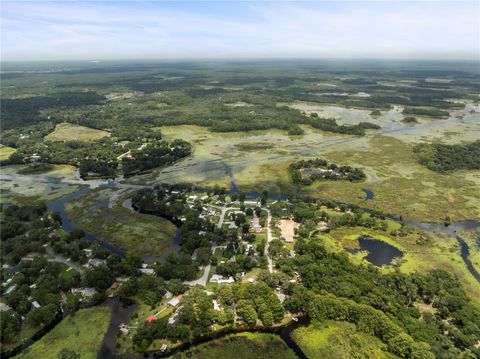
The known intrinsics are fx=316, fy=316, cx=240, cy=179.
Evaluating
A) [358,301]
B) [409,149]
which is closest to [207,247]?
[358,301]

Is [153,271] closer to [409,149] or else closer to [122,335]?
[122,335]

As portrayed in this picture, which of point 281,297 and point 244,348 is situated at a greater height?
Answer: point 281,297

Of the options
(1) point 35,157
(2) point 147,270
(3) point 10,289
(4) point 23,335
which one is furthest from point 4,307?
(1) point 35,157

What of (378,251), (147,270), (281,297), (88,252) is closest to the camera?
(281,297)

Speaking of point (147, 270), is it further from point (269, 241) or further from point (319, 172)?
point (319, 172)

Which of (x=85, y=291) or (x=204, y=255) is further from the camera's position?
(x=204, y=255)

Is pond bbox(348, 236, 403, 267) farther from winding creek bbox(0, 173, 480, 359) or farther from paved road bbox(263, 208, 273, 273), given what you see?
paved road bbox(263, 208, 273, 273)
